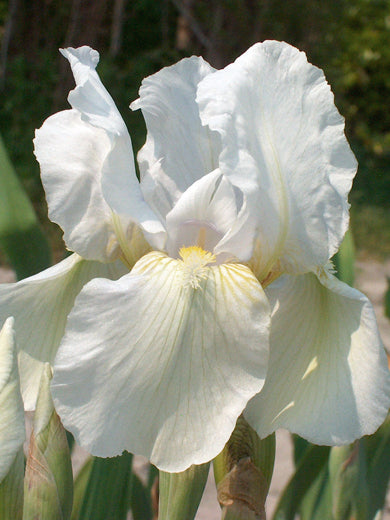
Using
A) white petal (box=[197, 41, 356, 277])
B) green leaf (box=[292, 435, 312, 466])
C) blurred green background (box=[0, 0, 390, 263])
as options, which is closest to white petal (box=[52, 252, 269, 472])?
white petal (box=[197, 41, 356, 277])

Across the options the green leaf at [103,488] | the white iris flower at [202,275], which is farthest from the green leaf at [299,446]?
the white iris flower at [202,275]

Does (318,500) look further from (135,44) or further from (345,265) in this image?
(135,44)

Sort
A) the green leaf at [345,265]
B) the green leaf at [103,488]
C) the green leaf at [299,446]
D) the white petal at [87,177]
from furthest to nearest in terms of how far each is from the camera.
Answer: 1. the green leaf at [299,446]
2. the green leaf at [345,265]
3. the green leaf at [103,488]
4. the white petal at [87,177]

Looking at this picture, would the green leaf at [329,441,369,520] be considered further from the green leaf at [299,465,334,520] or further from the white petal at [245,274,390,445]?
the white petal at [245,274,390,445]

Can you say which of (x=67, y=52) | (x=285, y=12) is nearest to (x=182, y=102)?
(x=67, y=52)

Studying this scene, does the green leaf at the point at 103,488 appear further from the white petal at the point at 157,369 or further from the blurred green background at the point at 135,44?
the blurred green background at the point at 135,44

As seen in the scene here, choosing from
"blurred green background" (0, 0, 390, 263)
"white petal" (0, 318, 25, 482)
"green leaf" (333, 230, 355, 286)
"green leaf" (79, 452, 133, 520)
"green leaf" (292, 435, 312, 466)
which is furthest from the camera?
"blurred green background" (0, 0, 390, 263)

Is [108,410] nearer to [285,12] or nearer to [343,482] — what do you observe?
[343,482]
